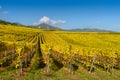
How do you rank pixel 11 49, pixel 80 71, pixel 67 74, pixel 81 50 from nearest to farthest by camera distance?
pixel 67 74, pixel 80 71, pixel 81 50, pixel 11 49

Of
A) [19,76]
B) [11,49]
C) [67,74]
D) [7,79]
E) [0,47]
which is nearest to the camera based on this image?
[7,79]

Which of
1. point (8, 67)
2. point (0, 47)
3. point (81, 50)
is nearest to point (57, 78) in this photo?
point (8, 67)

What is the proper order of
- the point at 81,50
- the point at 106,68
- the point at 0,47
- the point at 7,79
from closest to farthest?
1. the point at 7,79
2. the point at 106,68
3. the point at 81,50
4. the point at 0,47

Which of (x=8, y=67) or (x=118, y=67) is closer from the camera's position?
(x=8, y=67)

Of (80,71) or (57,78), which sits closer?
(57,78)

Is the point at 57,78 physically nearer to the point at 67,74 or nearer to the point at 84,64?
the point at 67,74

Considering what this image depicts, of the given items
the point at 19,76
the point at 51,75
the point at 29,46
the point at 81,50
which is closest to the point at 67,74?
the point at 51,75

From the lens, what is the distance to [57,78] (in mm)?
37312

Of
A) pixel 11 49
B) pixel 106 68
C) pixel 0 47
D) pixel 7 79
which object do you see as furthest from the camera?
pixel 11 49

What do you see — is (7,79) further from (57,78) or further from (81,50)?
(81,50)

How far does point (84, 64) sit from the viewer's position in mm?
52031

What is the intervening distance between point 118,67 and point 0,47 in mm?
31667

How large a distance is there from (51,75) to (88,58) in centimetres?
Answer: 2129

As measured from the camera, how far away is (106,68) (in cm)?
5138
